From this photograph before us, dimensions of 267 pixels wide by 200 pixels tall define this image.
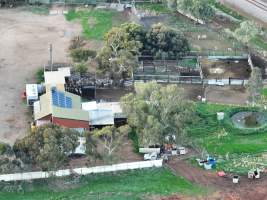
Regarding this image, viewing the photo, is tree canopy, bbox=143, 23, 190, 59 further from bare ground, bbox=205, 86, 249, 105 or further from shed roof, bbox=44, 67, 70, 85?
shed roof, bbox=44, 67, 70, 85

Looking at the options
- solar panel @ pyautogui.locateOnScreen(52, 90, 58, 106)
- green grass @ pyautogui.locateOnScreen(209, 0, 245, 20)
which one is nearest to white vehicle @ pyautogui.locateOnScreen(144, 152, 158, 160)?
solar panel @ pyautogui.locateOnScreen(52, 90, 58, 106)

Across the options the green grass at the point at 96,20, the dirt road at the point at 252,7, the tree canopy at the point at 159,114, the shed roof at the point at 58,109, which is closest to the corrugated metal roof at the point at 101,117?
the shed roof at the point at 58,109

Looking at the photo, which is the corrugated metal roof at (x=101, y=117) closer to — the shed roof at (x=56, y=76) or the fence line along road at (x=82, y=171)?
the fence line along road at (x=82, y=171)

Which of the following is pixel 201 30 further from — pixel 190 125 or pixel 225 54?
pixel 190 125

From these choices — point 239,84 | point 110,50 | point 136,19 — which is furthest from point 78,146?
point 136,19

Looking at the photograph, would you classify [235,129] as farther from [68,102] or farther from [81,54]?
[81,54]
